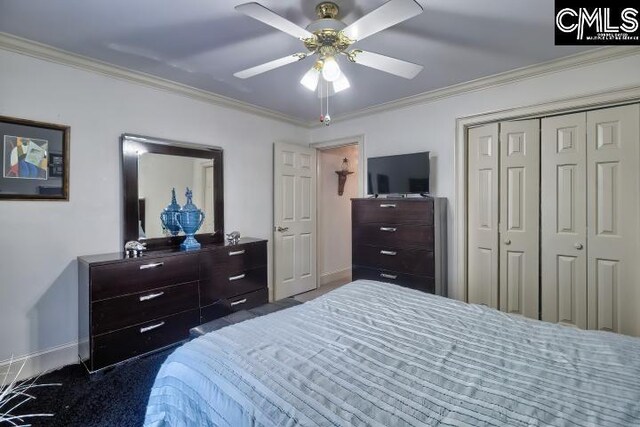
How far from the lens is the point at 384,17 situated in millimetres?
1465

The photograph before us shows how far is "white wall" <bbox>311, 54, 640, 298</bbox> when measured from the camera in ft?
7.86

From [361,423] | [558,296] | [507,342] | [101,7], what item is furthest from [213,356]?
[558,296]

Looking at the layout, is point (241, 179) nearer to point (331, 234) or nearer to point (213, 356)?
point (331, 234)

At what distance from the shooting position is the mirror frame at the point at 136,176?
2701mm

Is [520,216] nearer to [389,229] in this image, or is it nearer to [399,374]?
[389,229]

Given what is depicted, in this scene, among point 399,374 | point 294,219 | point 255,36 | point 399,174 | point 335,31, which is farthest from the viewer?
point 294,219

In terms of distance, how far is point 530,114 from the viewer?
2732 millimetres

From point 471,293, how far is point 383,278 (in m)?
0.87

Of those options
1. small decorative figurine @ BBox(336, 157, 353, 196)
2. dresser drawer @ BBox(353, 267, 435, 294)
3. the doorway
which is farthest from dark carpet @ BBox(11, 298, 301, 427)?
small decorative figurine @ BBox(336, 157, 353, 196)

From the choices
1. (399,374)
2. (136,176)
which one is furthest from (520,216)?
(136,176)

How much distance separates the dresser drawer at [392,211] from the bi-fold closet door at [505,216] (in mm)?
529

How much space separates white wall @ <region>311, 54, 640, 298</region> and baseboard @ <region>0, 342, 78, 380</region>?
340 centimetres

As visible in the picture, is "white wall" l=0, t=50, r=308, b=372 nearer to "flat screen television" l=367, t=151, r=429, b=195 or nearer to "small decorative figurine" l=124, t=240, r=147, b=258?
"small decorative figurine" l=124, t=240, r=147, b=258

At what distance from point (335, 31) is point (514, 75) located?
6.29 ft
